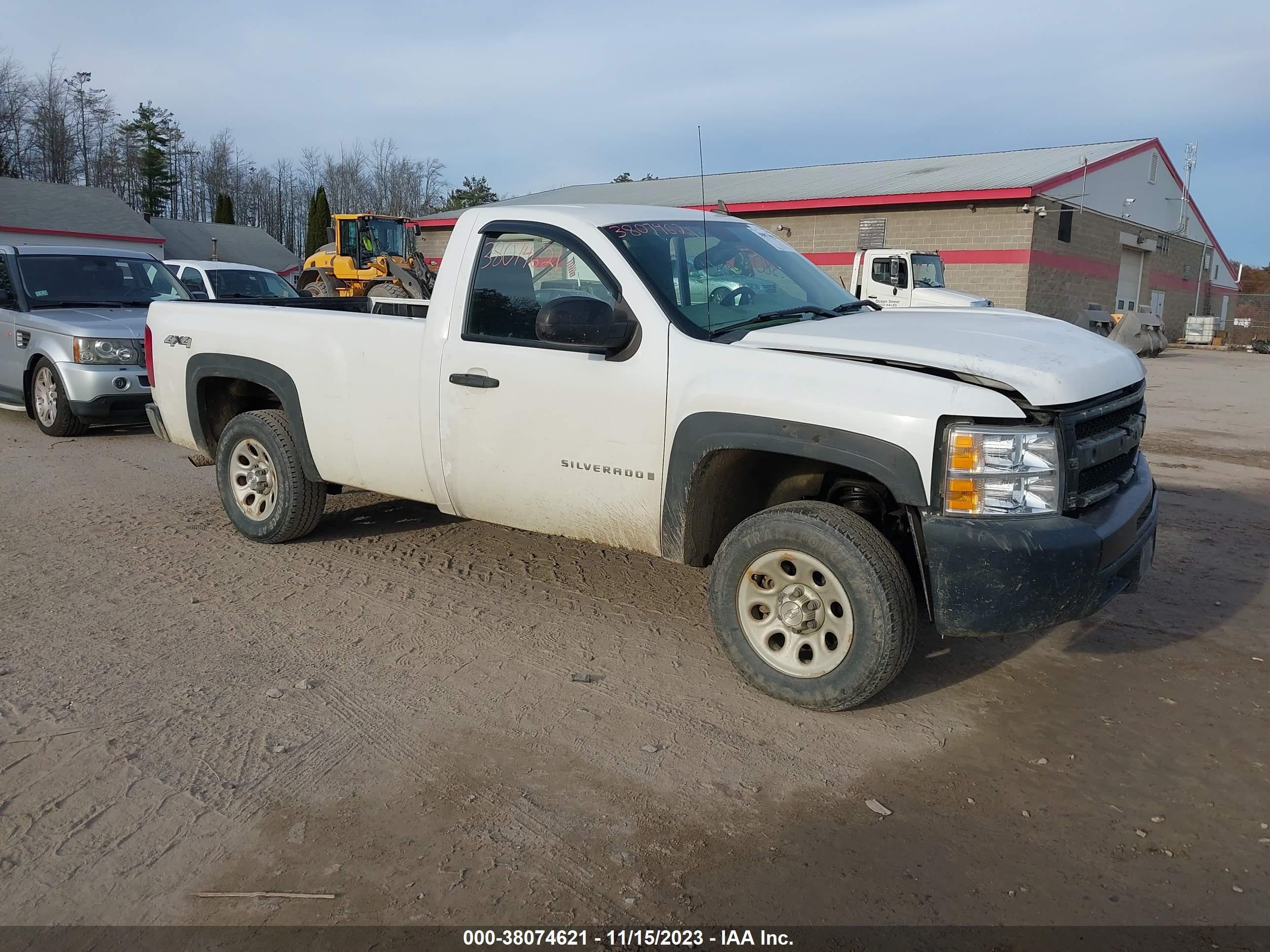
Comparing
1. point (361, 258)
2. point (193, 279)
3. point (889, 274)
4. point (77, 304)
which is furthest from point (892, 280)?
point (361, 258)

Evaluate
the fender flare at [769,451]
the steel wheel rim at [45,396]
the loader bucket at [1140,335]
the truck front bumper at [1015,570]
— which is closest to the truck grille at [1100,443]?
the truck front bumper at [1015,570]

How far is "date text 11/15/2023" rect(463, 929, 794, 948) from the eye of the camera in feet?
8.66

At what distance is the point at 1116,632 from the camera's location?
4871mm

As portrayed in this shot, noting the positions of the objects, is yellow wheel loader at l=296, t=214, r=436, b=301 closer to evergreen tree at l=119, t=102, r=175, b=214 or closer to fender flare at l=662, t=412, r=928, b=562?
fender flare at l=662, t=412, r=928, b=562

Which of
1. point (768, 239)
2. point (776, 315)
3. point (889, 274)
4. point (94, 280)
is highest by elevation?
point (889, 274)

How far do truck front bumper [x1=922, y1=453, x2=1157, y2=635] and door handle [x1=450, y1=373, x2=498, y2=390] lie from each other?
2136mm

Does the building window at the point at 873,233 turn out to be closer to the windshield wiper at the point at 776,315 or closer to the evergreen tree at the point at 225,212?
the windshield wiper at the point at 776,315

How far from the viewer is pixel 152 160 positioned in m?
62.6

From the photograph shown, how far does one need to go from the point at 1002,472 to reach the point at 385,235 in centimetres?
2597

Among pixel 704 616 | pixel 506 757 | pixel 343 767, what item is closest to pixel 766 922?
pixel 506 757

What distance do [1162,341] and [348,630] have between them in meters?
28.2

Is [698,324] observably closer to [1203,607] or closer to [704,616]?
[704,616]

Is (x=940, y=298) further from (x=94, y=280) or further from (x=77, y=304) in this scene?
(x=77, y=304)

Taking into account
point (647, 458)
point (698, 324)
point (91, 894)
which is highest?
point (698, 324)
